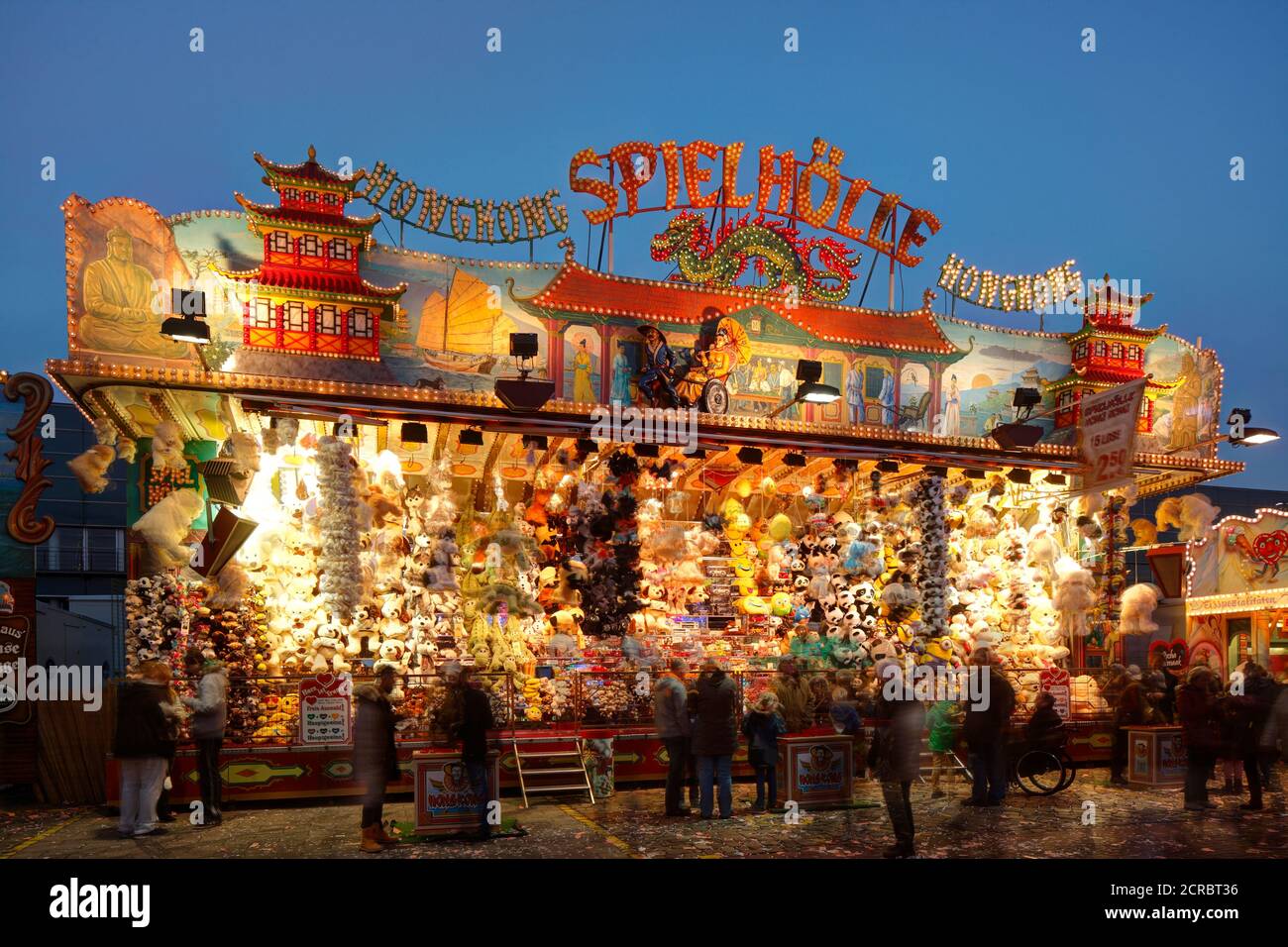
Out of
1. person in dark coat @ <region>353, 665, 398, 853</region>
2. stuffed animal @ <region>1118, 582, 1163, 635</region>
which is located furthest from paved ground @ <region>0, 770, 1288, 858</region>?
stuffed animal @ <region>1118, 582, 1163, 635</region>

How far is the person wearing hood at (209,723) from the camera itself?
10789mm

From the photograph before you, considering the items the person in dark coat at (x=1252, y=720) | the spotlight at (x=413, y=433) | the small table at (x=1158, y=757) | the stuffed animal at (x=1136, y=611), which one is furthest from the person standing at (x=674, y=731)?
the stuffed animal at (x=1136, y=611)

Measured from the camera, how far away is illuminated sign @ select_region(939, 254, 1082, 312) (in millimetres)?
18188

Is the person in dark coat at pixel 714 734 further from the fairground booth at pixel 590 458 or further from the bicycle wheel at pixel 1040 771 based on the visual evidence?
the bicycle wheel at pixel 1040 771

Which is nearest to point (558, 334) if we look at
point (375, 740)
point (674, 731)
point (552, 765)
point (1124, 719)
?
point (552, 765)

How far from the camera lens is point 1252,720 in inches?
463

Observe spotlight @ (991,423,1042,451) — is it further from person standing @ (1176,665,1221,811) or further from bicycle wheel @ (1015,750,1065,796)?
person standing @ (1176,665,1221,811)

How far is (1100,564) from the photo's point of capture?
59.6ft

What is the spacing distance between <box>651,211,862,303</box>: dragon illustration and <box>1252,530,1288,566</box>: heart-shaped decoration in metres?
8.87

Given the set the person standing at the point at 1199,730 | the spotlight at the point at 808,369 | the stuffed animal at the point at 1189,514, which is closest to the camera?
the person standing at the point at 1199,730

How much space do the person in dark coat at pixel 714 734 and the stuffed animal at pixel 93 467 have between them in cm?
788
